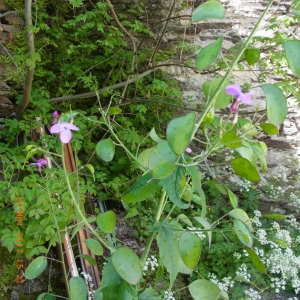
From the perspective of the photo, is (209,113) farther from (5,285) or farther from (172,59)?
(172,59)

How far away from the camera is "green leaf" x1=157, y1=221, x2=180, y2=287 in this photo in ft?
2.41

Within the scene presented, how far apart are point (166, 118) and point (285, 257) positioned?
1325 mm

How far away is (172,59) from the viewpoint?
117 inches

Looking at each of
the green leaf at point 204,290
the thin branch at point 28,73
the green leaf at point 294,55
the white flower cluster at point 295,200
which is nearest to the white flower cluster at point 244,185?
the white flower cluster at point 295,200

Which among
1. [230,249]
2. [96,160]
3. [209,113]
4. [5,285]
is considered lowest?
[230,249]

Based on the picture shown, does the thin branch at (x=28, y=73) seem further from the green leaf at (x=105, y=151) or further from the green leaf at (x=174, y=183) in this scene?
the green leaf at (x=174, y=183)

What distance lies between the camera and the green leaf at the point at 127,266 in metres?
0.68

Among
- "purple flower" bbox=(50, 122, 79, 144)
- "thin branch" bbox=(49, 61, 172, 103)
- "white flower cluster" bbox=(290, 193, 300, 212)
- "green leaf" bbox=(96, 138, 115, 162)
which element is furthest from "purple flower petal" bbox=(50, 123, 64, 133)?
"white flower cluster" bbox=(290, 193, 300, 212)

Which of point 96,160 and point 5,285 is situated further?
point 96,160

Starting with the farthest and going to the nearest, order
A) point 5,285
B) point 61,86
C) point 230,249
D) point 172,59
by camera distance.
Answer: point 172,59
point 61,86
point 230,249
point 5,285

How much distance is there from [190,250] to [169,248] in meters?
0.05

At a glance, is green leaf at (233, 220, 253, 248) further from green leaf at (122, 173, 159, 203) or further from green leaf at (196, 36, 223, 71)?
green leaf at (196, 36, 223, 71)

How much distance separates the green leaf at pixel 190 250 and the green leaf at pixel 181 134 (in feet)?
0.68

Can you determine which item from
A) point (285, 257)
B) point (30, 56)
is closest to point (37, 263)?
point (30, 56)
